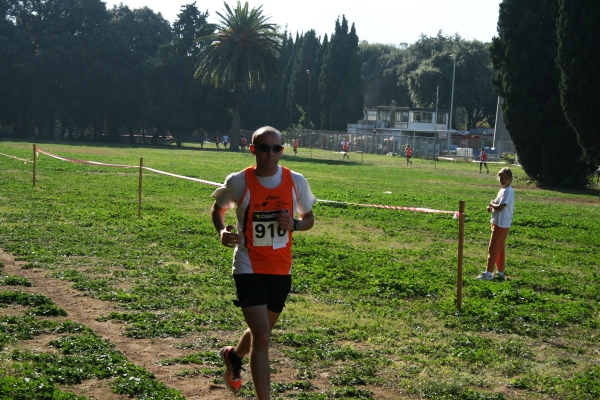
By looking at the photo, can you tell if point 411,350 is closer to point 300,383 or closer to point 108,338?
point 300,383

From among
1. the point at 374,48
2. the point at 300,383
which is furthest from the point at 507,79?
the point at 374,48

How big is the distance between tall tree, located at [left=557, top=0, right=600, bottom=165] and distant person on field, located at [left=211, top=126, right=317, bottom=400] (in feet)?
82.4

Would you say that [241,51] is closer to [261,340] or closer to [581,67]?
[581,67]

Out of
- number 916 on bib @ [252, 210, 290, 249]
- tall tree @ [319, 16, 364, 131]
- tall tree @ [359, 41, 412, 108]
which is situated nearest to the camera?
number 916 on bib @ [252, 210, 290, 249]

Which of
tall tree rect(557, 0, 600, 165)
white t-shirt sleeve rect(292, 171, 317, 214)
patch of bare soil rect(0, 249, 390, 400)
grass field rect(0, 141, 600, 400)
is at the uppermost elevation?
tall tree rect(557, 0, 600, 165)

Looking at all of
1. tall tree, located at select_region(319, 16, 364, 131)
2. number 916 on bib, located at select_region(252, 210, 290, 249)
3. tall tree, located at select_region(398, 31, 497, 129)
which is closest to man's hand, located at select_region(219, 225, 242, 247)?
number 916 on bib, located at select_region(252, 210, 290, 249)

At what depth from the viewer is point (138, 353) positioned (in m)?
6.65

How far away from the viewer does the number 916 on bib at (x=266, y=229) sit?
5137 mm

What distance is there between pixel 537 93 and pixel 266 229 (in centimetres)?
3030

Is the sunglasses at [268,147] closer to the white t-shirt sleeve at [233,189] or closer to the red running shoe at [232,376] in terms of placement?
the white t-shirt sleeve at [233,189]

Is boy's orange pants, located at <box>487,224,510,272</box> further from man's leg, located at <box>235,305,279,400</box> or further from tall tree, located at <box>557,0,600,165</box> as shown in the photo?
tall tree, located at <box>557,0,600,165</box>

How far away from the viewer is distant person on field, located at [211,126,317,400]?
504cm

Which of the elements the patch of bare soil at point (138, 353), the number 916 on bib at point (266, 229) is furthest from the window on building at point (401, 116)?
the number 916 on bib at point (266, 229)

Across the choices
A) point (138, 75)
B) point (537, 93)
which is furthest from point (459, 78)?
point (537, 93)
